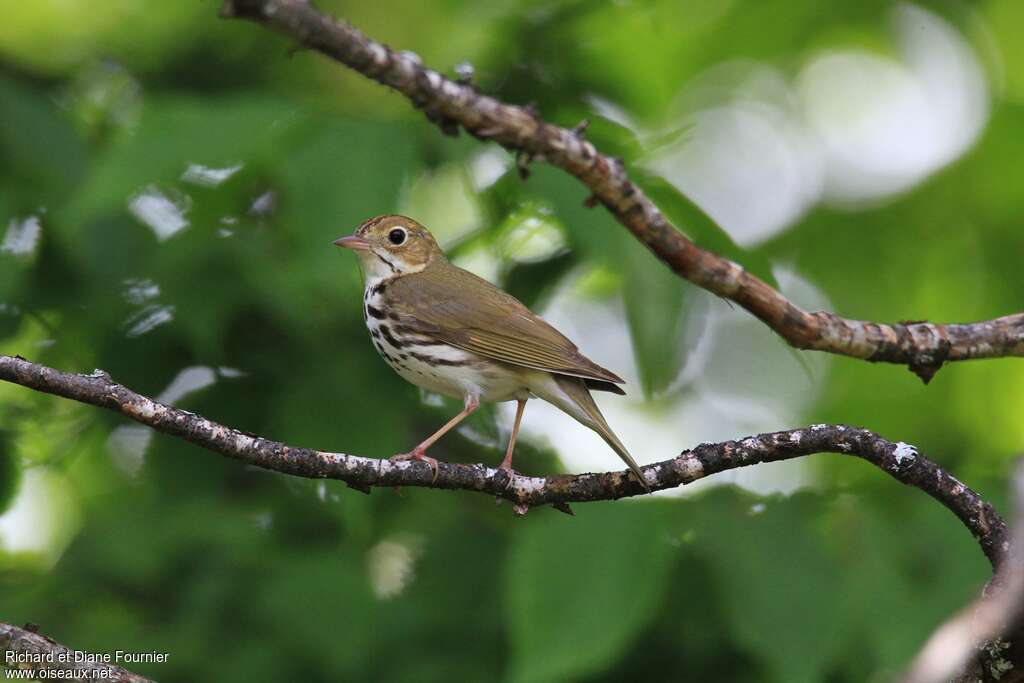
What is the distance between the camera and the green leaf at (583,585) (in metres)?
3.11

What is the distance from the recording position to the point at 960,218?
6.46m

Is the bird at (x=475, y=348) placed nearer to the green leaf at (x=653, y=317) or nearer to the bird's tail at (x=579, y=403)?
the bird's tail at (x=579, y=403)

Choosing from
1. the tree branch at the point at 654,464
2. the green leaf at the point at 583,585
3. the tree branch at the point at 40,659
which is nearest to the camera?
the tree branch at the point at 40,659

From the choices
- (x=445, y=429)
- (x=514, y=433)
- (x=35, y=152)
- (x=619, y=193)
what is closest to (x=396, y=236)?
(x=445, y=429)

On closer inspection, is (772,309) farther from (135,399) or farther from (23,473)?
(23,473)

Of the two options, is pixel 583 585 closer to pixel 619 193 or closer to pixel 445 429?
pixel 445 429

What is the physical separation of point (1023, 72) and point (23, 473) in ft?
21.0

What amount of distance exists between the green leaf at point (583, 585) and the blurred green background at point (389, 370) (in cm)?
1

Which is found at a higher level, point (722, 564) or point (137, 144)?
point (722, 564)

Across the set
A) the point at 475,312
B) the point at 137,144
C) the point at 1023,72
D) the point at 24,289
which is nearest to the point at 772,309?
the point at 475,312

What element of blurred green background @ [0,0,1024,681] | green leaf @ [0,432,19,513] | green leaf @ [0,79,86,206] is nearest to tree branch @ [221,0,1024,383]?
blurred green background @ [0,0,1024,681]

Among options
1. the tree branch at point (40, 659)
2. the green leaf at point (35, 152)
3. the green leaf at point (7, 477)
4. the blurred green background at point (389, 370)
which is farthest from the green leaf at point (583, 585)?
the green leaf at point (35, 152)

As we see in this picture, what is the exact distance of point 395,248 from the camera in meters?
4.88

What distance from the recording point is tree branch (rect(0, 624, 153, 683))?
2441 millimetres
